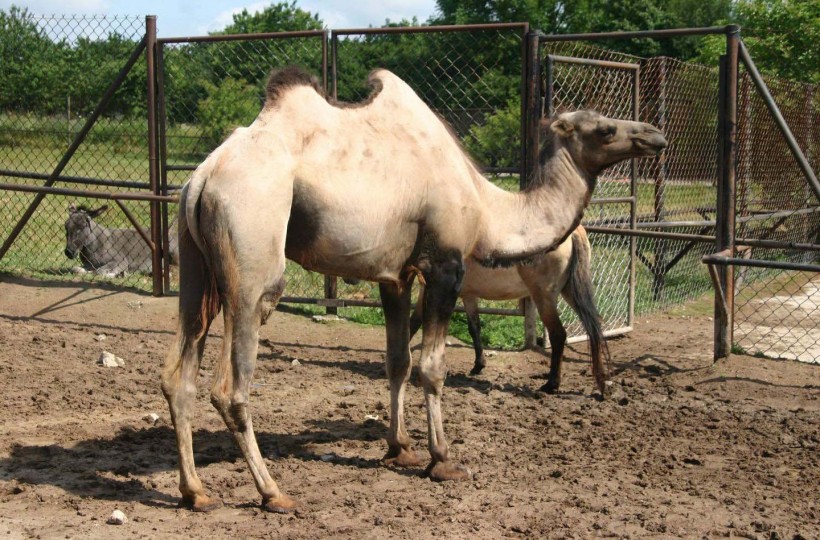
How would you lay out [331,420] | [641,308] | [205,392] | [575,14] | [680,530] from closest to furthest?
[680,530] → [331,420] → [205,392] → [641,308] → [575,14]

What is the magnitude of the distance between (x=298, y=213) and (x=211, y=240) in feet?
1.62

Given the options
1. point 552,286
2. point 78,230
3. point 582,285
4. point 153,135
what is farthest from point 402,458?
point 78,230

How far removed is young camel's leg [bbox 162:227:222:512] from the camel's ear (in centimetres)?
224

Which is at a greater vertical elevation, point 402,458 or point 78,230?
point 78,230

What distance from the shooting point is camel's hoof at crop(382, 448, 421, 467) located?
5.84 m

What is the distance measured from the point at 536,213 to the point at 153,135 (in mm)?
5351

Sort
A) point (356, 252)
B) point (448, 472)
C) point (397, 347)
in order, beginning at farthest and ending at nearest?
point (397, 347), point (448, 472), point (356, 252)

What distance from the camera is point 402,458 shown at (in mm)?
5852

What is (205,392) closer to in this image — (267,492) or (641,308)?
(267,492)

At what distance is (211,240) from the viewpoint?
4.87 metres

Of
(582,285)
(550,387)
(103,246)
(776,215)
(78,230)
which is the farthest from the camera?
(78,230)

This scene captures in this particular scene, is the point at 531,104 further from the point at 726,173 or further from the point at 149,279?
the point at 149,279

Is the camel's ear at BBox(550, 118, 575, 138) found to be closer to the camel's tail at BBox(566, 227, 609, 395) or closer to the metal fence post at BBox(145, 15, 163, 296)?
the camel's tail at BBox(566, 227, 609, 395)

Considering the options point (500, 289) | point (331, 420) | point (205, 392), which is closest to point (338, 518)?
point (331, 420)
